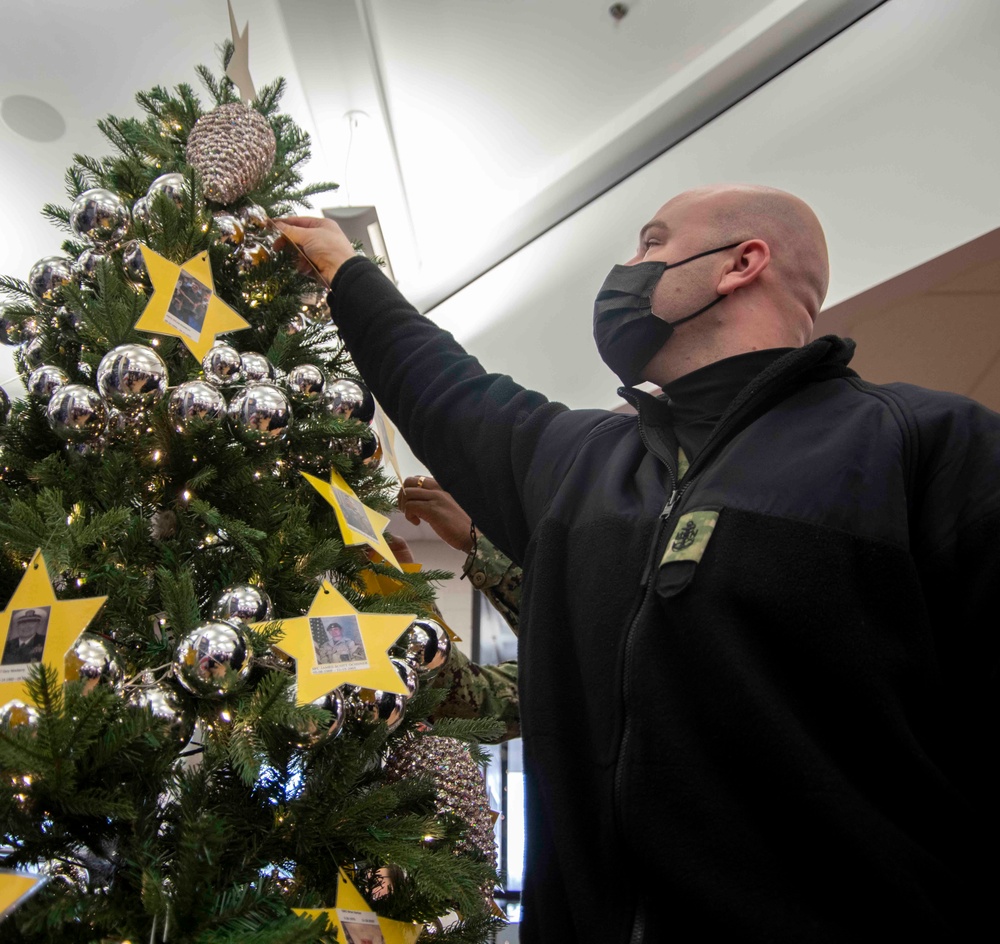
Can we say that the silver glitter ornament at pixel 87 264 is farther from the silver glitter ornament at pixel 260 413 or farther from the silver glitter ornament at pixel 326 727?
the silver glitter ornament at pixel 326 727

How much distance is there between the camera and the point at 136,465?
3.49ft

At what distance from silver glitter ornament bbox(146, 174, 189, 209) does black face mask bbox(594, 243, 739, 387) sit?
71 centimetres

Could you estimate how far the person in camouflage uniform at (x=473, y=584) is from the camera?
1.79 meters

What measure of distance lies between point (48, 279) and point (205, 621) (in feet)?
2.42

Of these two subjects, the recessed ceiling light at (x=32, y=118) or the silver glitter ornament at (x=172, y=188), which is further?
the recessed ceiling light at (x=32, y=118)

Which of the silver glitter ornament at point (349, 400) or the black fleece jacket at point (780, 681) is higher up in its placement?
the silver glitter ornament at point (349, 400)

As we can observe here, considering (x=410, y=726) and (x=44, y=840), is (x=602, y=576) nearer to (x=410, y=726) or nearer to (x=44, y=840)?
(x=410, y=726)

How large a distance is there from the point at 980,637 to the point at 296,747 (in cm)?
77

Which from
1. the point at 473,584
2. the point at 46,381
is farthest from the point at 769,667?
the point at 473,584

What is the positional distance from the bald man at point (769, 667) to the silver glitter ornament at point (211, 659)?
14.3 inches

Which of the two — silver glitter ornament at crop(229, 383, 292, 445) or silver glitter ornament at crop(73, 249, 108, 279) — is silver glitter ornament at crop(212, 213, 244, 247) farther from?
silver glitter ornament at crop(229, 383, 292, 445)

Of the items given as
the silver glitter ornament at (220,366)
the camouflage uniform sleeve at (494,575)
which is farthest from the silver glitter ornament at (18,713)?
the camouflage uniform sleeve at (494,575)

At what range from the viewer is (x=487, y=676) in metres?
1.99

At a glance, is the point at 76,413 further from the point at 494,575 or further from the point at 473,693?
the point at 494,575
